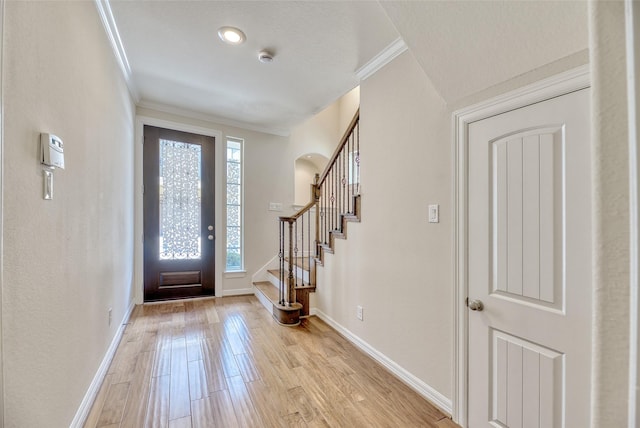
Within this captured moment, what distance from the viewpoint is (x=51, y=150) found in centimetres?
112

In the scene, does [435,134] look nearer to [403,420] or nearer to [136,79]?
[403,420]

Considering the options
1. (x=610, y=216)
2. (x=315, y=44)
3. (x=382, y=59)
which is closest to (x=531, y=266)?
(x=610, y=216)

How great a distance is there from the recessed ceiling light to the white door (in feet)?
6.08

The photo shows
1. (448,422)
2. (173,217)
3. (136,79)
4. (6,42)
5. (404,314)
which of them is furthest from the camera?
(173,217)

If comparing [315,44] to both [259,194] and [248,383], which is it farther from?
[248,383]

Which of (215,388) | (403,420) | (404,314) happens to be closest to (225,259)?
(215,388)

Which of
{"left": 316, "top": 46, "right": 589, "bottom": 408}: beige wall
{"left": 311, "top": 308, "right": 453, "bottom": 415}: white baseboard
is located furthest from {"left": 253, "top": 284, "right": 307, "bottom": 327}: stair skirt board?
{"left": 316, "top": 46, "right": 589, "bottom": 408}: beige wall

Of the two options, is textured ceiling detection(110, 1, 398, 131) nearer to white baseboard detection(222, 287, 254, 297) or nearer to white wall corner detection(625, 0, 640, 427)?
white wall corner detection(625, 0, 640, 427)

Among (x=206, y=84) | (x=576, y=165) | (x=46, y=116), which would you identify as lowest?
(x=576, y=165)

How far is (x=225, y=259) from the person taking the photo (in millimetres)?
4008

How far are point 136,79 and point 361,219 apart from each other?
284 cm

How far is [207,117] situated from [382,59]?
107 inches

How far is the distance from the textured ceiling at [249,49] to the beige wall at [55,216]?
→ 41cm

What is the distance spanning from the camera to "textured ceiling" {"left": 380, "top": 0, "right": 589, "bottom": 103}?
3.67ft
